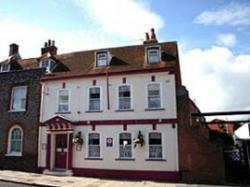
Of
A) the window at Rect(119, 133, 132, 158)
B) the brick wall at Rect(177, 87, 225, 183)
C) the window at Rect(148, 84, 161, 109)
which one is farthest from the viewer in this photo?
the window at Rect(148, 84, 161, 109)

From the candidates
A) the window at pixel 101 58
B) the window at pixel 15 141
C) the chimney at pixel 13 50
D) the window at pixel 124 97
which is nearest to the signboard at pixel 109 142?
the window at pixel 124 97

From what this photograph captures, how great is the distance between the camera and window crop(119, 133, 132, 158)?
734 inches

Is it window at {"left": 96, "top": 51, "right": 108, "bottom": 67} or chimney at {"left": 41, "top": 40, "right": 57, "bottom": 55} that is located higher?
chimney at {"left": 41, "top": 40, "right": 57, "bottom": 55}

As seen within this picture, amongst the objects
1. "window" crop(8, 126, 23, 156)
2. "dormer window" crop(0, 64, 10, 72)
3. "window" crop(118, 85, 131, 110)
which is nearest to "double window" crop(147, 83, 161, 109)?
"window" crop(118, 85, 131, 110)

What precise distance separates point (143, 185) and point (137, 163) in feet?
9.75

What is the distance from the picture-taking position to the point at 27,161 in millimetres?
20641

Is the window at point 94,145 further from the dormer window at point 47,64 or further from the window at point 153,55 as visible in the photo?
the dormer window at point 47,64

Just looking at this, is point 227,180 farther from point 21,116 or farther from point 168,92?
point 21,116

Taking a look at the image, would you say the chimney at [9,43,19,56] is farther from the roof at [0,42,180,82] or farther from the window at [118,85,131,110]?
the window at [118,85,131,110]

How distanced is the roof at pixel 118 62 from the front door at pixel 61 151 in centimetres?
444

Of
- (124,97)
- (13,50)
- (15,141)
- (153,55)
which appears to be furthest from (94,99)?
(13,50)

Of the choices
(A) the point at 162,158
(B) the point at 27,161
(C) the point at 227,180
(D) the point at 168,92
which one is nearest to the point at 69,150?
(B) the point at 27,161

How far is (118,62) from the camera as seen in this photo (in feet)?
68.1

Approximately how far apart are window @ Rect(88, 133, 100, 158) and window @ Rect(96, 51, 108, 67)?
16.9 ft
